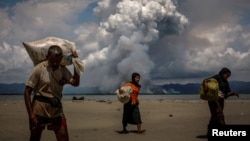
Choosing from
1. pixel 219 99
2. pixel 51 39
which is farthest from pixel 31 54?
pixel 219 99

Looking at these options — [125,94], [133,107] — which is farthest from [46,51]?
[133,107]

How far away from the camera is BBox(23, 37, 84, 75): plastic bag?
610cm

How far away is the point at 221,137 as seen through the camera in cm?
564

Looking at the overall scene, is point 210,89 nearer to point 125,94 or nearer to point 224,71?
point 224,71

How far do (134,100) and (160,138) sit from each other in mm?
1757

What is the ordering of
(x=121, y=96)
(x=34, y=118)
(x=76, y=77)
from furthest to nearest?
(x=121, y=96), (x=76, y=77), (x=34, y=118)

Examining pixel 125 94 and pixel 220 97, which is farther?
pixel 125 94

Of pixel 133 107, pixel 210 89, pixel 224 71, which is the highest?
pixel 224 71

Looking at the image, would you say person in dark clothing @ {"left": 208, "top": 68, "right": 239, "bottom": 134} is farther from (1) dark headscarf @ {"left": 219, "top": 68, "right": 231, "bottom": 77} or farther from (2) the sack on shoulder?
(2) the sack on shoulder

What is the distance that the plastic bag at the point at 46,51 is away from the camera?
240 inches

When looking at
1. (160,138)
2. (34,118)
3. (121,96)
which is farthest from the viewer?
(121,96)

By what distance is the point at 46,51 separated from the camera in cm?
612

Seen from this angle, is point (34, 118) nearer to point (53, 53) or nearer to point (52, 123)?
point (52, 123)

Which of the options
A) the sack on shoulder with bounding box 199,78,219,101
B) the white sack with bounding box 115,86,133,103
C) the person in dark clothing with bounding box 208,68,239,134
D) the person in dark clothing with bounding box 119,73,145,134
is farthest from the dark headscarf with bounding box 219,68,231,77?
the white sack with bounding box 115,86,133,103
